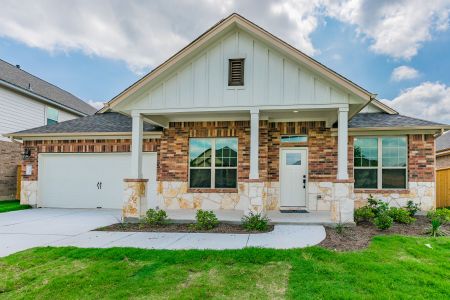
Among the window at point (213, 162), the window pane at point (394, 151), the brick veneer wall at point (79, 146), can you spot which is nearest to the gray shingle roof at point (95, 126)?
the brick veneer wall at point (79, 146)

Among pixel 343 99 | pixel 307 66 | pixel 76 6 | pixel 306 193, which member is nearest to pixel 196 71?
pixel 307 66

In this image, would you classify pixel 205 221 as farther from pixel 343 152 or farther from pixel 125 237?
pixel 343 152

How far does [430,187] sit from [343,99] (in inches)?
188

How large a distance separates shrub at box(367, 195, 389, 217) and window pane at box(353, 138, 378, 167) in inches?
45.4

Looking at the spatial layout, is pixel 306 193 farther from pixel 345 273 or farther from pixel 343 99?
pixel 345 273

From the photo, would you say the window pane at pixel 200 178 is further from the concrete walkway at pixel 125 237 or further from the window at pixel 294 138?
the concrete walkway at pixel 125 237

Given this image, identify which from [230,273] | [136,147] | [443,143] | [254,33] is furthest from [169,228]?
[443,143]

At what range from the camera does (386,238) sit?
6184 millimetres

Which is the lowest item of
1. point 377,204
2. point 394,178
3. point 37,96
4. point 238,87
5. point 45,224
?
point 45,224

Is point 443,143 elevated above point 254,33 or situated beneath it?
situated beneath

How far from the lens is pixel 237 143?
10.2 metres

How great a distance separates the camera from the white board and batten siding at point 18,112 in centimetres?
1315

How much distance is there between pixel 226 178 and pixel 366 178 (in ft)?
15.5

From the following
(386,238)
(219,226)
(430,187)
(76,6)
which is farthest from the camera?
(76,6)
